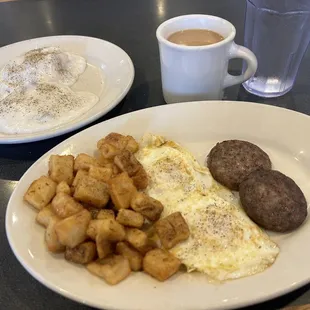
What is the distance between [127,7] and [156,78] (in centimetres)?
75

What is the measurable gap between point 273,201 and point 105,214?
42cm

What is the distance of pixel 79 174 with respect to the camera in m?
1.09

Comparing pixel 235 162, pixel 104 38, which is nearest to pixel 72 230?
pixel 235 162

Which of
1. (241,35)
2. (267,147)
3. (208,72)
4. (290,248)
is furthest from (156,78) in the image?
(290,248)

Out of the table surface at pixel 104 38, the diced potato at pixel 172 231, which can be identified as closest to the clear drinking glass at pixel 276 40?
the table surface at pixel 104 38

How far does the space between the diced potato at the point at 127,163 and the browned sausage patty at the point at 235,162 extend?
0.75 feet

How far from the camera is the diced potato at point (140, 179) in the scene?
109 centimetres

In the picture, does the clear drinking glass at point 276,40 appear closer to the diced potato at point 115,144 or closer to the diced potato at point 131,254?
the diced potato at point 115,144

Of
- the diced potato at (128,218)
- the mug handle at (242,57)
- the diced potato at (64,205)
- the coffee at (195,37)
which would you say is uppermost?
the coffee at (195,37)

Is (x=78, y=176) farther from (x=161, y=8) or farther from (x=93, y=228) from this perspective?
(x=161, y=8)

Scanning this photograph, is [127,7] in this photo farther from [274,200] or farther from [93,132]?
[274,200]

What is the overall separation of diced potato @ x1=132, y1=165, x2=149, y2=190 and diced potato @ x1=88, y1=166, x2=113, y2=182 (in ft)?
0.23

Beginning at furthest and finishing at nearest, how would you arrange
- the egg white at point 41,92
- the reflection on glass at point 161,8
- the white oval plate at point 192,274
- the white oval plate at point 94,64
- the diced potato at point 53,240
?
the reflection on glass at point 161,8, the egg white at point 41,92, the white oval plate at point 94,64, the diced potato at point 53,240, the white oval plate at point 192,274

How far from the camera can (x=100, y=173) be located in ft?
3.58
